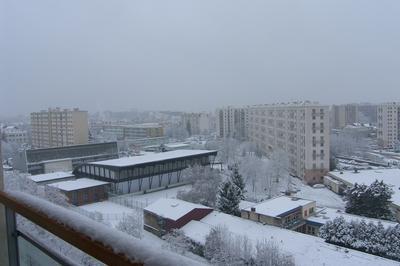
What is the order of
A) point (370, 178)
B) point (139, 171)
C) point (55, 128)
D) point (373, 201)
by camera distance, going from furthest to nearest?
point (55, 128) → point (139, 171) → point (370, 178) → point (373, 201)

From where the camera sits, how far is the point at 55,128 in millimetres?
10828

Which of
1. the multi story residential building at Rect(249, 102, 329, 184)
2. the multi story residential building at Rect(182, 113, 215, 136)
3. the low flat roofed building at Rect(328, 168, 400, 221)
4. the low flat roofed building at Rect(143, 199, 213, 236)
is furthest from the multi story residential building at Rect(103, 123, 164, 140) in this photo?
the low flat roofed building at Rect(143, 199, 213, 236)

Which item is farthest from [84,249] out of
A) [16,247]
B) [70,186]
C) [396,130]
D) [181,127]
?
[181,127]

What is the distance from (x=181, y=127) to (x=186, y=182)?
11.7 m

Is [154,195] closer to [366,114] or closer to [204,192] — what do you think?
[204,192]

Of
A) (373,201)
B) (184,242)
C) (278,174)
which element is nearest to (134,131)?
(278,174)

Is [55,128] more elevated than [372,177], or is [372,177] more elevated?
[55,128]

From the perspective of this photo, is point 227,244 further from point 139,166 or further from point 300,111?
point 300,111

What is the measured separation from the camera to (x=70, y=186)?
6.84 meters

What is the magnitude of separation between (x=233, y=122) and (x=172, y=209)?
11869 millimetres

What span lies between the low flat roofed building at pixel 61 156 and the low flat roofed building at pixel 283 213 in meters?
5.62

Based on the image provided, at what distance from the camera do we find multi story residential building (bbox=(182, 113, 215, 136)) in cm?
2059

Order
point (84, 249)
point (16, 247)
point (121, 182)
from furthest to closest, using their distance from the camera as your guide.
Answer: point (121, 182) → point (16, 247) → point (84, 249)

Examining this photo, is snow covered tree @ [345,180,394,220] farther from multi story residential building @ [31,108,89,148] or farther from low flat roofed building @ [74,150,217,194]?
multi story residential building @ [31,108,89,148]
